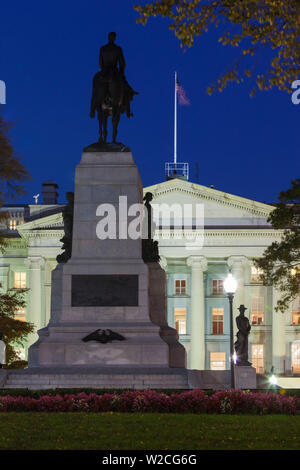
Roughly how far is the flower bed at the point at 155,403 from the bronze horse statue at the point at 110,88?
9.95 m

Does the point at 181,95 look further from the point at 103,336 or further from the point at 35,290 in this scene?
the point at 103,336

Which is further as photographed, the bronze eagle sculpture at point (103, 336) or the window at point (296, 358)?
the window at point (296, 358)

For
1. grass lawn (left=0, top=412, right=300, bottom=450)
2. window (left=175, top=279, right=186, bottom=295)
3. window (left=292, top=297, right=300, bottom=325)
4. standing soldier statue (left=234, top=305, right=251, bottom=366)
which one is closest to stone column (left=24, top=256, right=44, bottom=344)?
window (left=175, top=279, right=186, bottom=295)

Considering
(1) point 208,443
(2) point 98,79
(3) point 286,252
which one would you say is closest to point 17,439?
(1) point 208,443

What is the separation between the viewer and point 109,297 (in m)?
21.8

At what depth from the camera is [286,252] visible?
4191cm

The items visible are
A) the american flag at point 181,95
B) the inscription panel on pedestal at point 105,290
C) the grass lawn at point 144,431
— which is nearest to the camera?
the grass lawn at point 144,431

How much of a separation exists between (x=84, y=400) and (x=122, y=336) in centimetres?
555

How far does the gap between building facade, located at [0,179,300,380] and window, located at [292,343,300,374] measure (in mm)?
98

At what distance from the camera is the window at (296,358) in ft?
250

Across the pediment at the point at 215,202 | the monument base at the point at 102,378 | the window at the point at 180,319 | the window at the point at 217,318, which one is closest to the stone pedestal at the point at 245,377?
the monument base at the point at 102,378

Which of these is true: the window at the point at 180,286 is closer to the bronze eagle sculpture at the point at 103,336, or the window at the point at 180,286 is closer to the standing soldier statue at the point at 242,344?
the standing soldier statue at the point at 242,344

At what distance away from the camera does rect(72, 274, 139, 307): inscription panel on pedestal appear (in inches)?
856

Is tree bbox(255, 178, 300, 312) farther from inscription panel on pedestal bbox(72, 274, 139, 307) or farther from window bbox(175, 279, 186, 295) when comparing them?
window bbox(175, 279, 186, 295)
